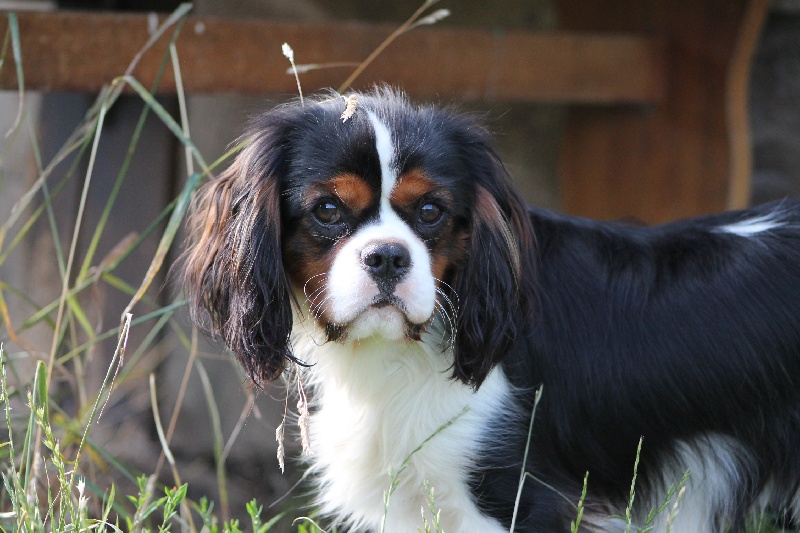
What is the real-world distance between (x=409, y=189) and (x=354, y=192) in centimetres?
12

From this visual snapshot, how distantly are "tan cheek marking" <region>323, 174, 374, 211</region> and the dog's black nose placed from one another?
0.14 m

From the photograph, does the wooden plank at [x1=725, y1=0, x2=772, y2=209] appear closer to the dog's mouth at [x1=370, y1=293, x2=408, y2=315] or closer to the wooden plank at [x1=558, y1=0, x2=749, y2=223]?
the wooden plank at [x1=558, y1=0, x2=749, y2=223]

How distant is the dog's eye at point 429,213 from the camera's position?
7.56 ft

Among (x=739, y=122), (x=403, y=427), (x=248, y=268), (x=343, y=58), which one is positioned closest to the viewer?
(x=248, y=268)

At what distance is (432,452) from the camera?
2416 mm

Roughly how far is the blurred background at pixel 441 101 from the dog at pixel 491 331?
110 centimetres

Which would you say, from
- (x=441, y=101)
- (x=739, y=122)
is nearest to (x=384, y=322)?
(x=441, y=101)

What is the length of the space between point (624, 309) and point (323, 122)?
0.83 m

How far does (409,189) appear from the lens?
2.28 m

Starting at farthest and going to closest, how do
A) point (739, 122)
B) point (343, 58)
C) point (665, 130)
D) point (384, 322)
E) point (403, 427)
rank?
point (665, 130) → point (739, 122) → point (343, 58) → point (403, 427) → point (384, 322)

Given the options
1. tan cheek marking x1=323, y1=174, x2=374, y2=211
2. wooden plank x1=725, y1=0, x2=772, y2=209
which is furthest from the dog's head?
wooden plank x1=725, y1=0, x2=772, y2=209

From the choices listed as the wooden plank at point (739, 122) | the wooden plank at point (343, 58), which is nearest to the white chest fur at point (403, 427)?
the wooden plank at point (343, 58)

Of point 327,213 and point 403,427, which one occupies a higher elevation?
point 327,213

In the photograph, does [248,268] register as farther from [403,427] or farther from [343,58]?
[343,58]
